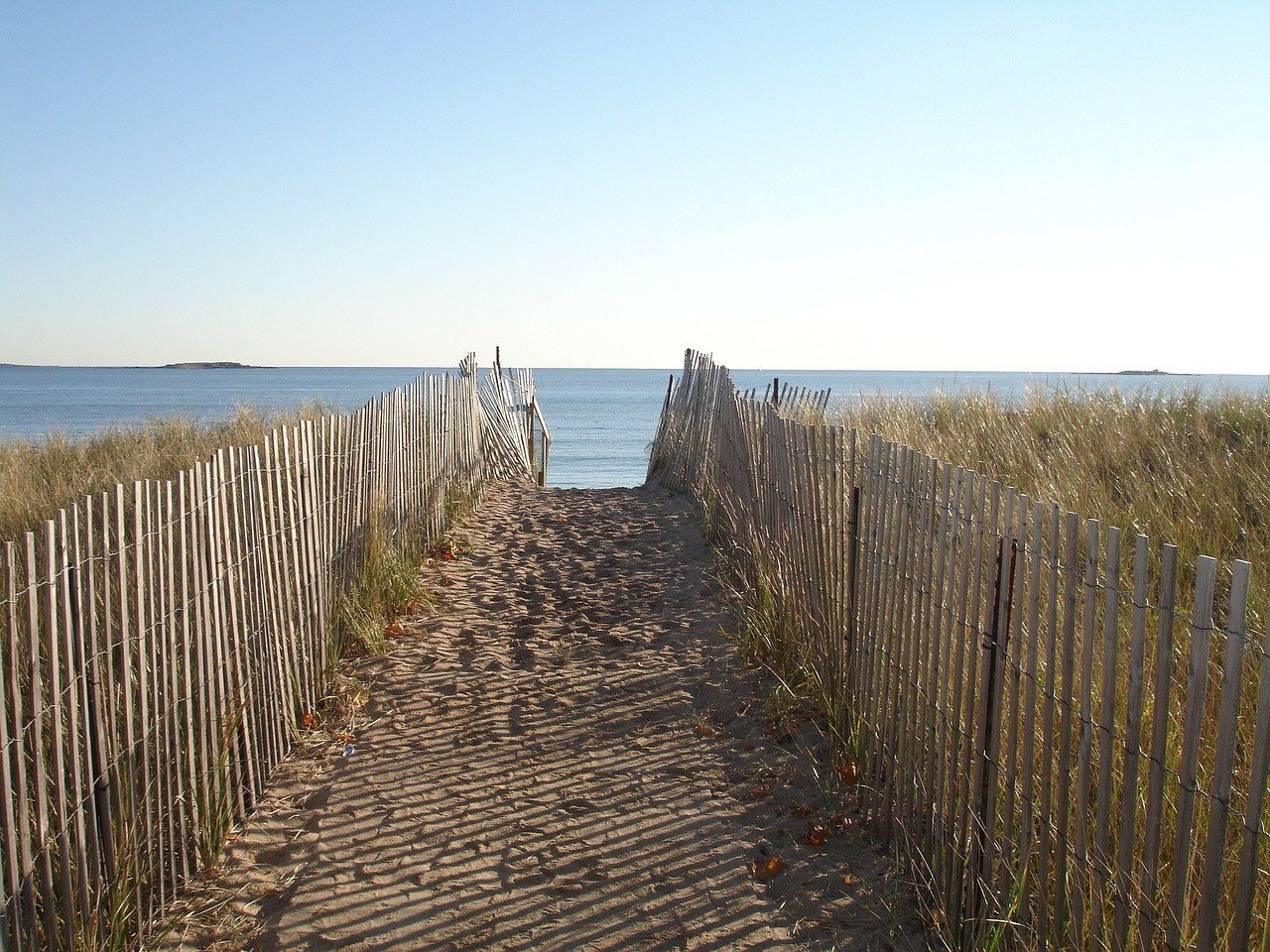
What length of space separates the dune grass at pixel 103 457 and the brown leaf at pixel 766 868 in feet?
21.2

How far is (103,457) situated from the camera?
39.4 ft

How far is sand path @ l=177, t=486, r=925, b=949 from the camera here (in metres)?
3.46

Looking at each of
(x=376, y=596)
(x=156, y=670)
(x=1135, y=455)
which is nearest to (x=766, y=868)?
(x=156, y=670)

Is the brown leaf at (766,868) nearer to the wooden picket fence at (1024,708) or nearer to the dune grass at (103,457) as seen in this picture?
the wooden picket fence at (1024,708)

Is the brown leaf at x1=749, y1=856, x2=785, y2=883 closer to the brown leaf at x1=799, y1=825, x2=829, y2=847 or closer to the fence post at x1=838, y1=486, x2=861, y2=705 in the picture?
the brown leaf at x1=799, y1=825, x2=829, y2=847

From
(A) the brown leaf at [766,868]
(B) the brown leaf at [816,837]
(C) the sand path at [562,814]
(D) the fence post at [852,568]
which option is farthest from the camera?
(D) the fence post at [852,568]

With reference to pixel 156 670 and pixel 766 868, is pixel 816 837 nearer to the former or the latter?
pixel 766 868

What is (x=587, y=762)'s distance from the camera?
476 cm

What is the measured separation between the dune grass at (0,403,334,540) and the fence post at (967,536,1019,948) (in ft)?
23.7

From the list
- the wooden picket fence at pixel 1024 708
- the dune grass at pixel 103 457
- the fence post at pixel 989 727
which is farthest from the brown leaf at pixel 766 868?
the dune grass at pixel 103 457

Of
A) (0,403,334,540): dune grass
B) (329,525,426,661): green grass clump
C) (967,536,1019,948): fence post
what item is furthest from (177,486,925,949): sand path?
(0,403,334,540): dune grass

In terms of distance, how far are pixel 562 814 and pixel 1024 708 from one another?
199 centimetres

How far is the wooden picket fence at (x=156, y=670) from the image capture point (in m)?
2.81

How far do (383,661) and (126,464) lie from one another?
641 centimetres
